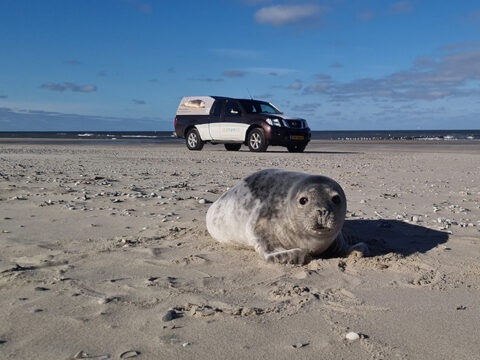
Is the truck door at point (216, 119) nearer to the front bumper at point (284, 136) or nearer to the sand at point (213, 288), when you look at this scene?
the front bumper at point (284, 136)

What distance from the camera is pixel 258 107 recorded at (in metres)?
17.5

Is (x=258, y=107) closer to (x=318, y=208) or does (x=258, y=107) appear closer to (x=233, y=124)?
(x=233, y=124)

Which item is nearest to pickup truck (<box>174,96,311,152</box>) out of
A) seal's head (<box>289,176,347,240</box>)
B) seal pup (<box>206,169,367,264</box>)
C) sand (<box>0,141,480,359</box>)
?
sand (<box>0,141,480,359</box>)

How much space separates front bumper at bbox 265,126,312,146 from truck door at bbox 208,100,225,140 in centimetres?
197

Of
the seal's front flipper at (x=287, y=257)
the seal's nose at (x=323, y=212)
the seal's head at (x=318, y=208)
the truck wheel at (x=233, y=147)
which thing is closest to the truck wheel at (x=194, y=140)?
the truck wheel at (x=233, y=147)

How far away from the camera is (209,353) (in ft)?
7.20

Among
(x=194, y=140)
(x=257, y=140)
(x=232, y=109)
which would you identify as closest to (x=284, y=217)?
(x=257, y=140)

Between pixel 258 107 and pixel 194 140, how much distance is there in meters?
2.82

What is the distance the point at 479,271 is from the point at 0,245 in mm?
3887

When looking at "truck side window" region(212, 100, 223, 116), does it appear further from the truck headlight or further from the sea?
the sea

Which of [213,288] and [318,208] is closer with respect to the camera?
[213,288]

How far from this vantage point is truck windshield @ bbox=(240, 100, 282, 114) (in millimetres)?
17219

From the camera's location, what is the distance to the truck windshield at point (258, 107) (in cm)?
1722

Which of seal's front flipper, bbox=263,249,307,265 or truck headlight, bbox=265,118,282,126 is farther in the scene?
truck headlight, bbox=265,118,282,126
